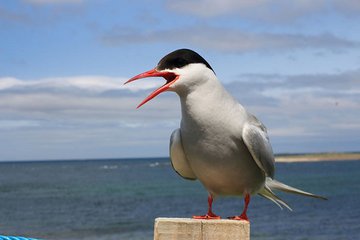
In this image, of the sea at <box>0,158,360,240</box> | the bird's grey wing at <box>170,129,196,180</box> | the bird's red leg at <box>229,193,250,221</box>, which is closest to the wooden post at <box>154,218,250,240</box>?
the bird's red leg at <box>229,193,250,221</box>

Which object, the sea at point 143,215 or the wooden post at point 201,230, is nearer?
the wooden post at point 201,230

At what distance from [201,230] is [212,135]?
773mm

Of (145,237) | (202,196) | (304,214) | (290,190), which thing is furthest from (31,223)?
(290,190)

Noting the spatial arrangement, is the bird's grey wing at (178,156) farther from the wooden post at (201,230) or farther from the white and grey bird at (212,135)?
the wooden post at (201,230)

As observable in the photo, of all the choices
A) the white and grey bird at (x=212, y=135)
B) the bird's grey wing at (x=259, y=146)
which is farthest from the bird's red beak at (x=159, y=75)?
the bird's grey wing at (x=259, y=146)

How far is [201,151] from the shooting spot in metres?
4.17

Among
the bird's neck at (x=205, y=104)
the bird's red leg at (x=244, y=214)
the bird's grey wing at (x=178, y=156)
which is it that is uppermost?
the bird's neck at (x=205, y=104)

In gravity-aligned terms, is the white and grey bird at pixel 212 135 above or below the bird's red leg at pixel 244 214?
above

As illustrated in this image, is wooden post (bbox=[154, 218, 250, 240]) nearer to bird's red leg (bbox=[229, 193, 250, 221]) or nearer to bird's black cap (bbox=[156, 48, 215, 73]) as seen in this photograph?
bird's red leg (bbox=[229, 193, 250, 221])

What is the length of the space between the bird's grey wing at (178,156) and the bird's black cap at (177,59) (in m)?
0.57

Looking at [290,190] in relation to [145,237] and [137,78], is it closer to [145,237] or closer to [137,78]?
[137,78]

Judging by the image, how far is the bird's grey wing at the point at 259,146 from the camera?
13.8 feet

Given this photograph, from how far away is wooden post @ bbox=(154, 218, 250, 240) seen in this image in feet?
11.5

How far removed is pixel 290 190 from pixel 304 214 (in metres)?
28.5
